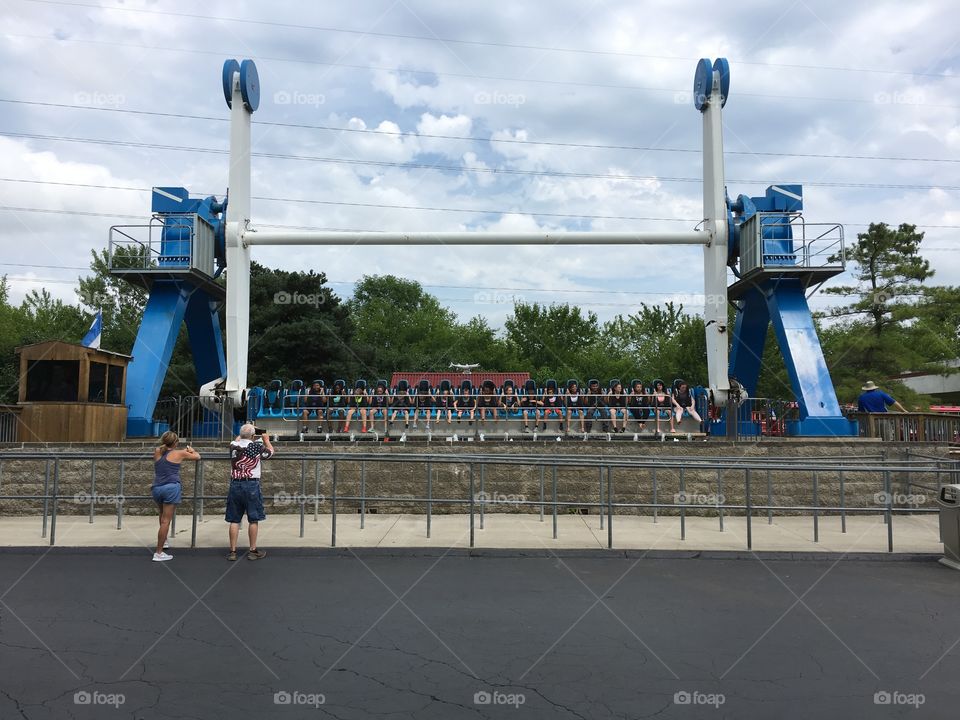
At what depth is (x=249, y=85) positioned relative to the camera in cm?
1967

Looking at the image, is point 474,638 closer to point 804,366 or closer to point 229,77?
point 804,366

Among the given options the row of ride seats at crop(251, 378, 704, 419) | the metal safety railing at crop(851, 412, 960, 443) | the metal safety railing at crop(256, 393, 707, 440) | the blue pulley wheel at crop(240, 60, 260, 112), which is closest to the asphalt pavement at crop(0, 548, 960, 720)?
the metal safety railing at crop(851, 412, 960, 443)

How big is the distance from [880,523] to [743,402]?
661 cm

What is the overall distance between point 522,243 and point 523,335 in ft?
149

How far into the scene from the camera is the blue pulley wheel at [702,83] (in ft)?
65.4

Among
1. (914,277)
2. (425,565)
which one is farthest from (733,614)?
(914,277)

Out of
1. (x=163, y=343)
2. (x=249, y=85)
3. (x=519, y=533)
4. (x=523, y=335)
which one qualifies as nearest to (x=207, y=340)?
(x=163, y=343)

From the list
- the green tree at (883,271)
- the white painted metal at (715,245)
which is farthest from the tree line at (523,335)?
the white painted metal at (715,245)

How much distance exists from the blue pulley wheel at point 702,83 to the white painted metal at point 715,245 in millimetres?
147

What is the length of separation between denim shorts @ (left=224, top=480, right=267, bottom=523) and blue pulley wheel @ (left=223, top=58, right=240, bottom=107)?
14576mm

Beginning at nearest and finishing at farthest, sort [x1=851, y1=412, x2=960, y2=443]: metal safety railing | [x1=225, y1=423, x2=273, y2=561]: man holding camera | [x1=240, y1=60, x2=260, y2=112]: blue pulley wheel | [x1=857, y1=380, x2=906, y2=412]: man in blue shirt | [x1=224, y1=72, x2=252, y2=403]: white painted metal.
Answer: [x1=225, y1=423, x2=273, y2=561]: man holding camera < [x1=851, y1=412, x2=960, y2=443]: metal safety railing < [x1=857, y1=380, x2=906, y2=412]: man in blue shirt < [x1=224, y1=72, x2=252, y2=403]: white painted metal < [x1=240, y1=60, x2=260, y2=112]: blue pulley wheel

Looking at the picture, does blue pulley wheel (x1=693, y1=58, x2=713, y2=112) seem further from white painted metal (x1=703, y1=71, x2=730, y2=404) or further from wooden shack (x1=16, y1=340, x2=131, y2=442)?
wooden shack (x1=16, y1=340, x2=131, y2=442)

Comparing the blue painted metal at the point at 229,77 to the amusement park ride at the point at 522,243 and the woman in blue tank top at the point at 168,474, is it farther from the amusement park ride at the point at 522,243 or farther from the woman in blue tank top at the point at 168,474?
the woman in blue tank top at the point at 168,474

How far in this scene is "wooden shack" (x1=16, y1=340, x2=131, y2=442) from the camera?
14.1 m
